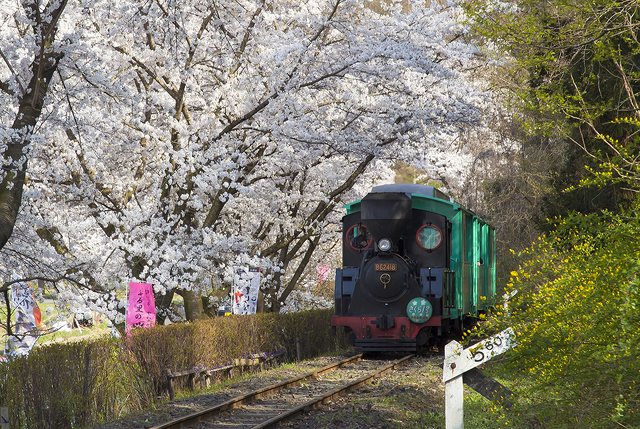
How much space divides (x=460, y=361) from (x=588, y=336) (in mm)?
1356

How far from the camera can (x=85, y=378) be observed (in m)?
12.8

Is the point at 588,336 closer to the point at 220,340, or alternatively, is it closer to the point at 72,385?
the point at 72,385

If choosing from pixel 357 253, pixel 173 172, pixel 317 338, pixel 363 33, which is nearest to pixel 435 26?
pixel 363 33

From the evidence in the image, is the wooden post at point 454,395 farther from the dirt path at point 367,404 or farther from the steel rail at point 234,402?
the steel rail at point 234,402

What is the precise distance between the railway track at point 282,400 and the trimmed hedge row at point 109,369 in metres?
1.71

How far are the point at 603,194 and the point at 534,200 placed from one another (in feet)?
37.0

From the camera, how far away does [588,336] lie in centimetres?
661

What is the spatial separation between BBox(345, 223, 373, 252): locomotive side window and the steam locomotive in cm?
2

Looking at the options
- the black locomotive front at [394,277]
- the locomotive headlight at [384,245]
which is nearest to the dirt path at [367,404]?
the black locomotive front at [394,277]

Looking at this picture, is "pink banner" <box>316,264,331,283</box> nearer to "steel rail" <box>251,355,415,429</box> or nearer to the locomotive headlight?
the locomotive headlight

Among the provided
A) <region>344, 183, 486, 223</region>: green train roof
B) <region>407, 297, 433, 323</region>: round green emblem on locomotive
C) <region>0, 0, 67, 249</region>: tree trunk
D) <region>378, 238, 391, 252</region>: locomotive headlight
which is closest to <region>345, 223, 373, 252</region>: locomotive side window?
<region>344, 183, 486, 223</region>: green train roof

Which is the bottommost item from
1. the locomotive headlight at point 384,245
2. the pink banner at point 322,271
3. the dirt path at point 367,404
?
the dirt path at point 367,404

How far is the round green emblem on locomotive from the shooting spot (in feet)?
58.5

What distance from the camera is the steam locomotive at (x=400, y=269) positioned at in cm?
1808
